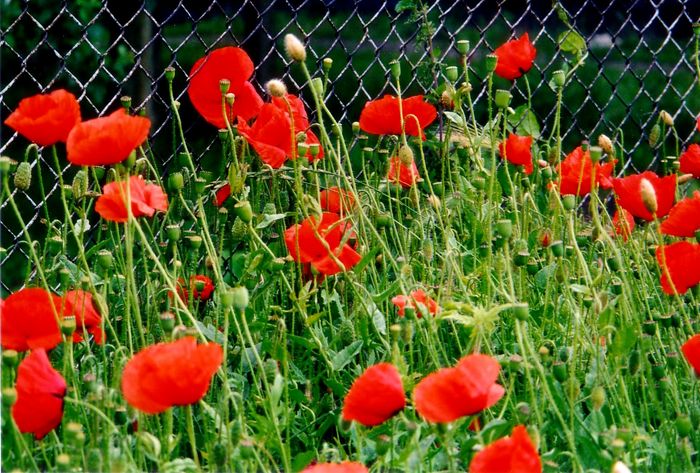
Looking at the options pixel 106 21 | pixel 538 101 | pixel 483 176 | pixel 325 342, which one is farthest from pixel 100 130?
pixel 538 101

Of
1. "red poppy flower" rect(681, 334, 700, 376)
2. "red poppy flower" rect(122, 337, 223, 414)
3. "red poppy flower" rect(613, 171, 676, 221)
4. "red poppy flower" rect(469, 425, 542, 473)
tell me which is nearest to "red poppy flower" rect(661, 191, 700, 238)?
"red poppy flower" rect(613, 171, 676, 221)

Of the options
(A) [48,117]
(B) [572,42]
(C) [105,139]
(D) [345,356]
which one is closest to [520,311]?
(D) [345,356]

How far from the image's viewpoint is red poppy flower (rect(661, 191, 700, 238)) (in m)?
1.58

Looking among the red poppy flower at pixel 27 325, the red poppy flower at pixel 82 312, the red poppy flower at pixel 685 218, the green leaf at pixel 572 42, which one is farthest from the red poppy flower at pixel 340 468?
the green leaf at pixel 572 42

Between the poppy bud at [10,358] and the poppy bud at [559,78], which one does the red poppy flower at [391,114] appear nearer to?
the poppy bud at [559,78]

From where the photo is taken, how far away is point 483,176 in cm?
207

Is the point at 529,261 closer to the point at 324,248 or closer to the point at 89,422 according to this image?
the point at 324,248

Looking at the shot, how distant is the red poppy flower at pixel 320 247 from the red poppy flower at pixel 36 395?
1.54ft

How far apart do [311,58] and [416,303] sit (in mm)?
5617

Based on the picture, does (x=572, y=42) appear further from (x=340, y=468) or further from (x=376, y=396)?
(x=340, y=468)

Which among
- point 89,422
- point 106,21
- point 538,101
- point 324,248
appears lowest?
point 538,101

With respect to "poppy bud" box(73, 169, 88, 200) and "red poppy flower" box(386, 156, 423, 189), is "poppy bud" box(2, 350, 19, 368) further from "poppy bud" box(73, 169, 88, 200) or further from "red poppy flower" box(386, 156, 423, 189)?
"red poppy flower" box(386, 156, 423, 189)

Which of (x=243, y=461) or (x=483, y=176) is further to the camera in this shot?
(x=483, y=176)

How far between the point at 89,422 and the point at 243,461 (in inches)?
9.9
